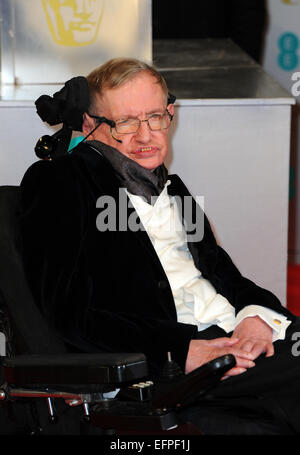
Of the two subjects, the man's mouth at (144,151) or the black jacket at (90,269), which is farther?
the man's mouth at (144,151)

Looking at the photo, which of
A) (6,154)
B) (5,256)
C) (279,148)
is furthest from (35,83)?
(5,256)

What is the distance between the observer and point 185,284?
212cm

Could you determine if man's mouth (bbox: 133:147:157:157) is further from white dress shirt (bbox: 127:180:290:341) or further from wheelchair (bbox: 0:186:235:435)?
wheelchair (bbox: 0:186:235:435)

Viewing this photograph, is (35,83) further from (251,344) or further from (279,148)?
(251,344)

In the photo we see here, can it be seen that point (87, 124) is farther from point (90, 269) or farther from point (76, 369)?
point (76, 369)

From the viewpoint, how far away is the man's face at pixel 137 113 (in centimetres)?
210

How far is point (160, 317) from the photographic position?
198 centimetres

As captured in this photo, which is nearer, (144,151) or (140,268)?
(140,268)

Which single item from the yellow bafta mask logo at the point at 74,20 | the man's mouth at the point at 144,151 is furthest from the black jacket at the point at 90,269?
the yellow bafta mask logo at the point at 74,20

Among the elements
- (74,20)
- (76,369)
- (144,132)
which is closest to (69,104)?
(144,132)

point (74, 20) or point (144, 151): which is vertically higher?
point (74, 20)

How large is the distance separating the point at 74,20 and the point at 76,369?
6.12ft

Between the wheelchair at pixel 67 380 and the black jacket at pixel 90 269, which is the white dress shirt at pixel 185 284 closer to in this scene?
the black jacket at pixel 90 269

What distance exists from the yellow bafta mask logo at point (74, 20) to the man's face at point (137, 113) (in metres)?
1.11
